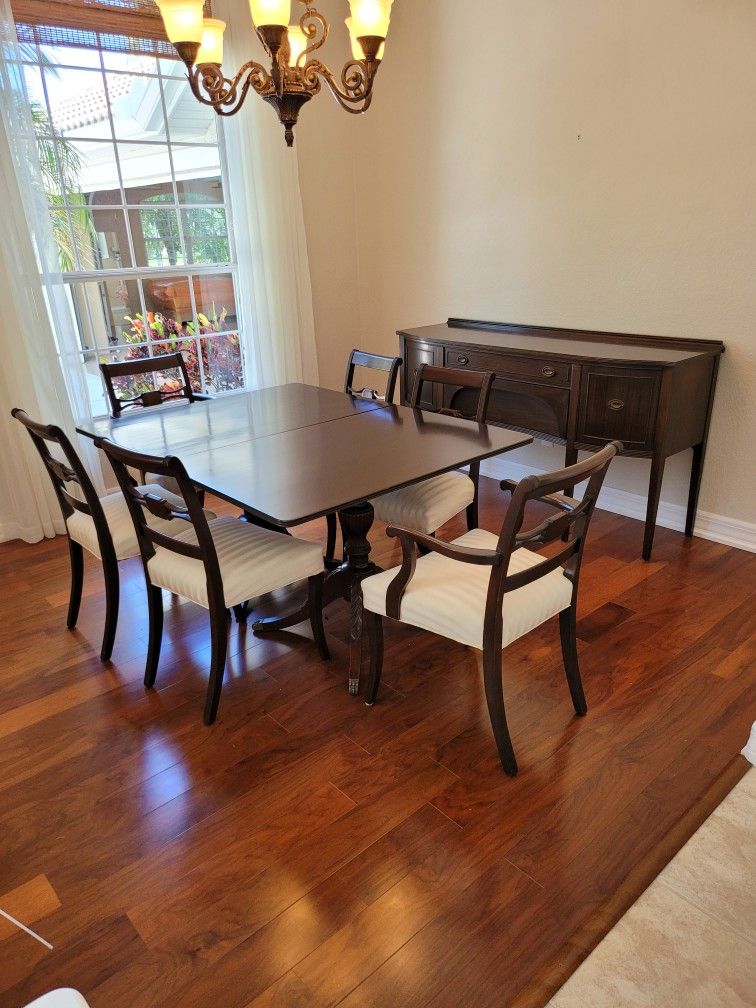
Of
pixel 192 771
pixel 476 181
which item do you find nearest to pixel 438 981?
pixel 192 771

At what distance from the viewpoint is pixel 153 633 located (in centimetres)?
225

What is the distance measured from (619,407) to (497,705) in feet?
5.23

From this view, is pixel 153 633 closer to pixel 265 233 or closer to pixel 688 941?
pixel 688 941

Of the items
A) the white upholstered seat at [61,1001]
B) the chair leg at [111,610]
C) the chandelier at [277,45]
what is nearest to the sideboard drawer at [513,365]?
the chandelier at [277,45]

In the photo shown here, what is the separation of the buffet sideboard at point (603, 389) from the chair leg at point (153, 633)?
182cm

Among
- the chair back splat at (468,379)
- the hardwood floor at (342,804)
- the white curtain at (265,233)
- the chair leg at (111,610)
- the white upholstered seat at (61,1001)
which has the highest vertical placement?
the white curtain at (265,233)

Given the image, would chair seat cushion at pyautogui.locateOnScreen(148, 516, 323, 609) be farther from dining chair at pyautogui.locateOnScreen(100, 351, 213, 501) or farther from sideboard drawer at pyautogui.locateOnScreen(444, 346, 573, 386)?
sideboard drawer at pyautogui.locateOnScreen(444, 346, 573, 386)

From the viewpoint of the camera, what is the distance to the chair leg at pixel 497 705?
1.81m

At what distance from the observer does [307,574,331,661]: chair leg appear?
7.55 ft

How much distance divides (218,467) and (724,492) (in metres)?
2.32

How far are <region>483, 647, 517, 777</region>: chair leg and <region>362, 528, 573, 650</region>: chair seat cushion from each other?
4 centimetres

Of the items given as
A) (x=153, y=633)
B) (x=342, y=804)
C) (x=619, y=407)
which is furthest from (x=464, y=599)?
(x=619, y=407)

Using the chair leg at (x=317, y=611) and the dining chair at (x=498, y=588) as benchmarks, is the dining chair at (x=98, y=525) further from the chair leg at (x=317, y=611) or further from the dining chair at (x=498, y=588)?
the dining chair at (x=498, y=588)

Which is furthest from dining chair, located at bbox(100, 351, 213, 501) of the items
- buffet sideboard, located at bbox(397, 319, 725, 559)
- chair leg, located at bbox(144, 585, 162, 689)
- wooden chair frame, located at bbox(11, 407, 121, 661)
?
buffet sideboard, located at bbox(397, 319, 725, 559)
